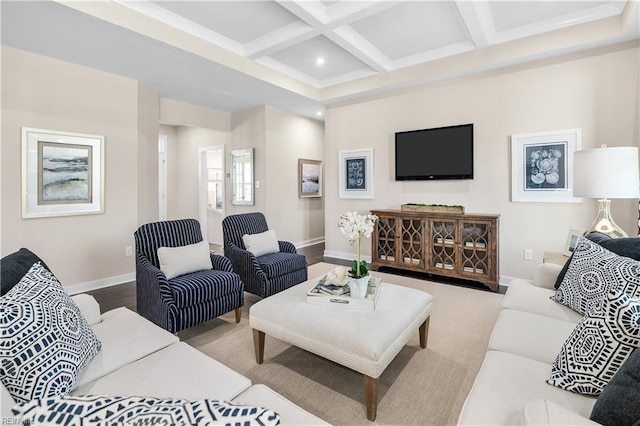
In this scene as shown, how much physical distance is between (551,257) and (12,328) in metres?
3.60

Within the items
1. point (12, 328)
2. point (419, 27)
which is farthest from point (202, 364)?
point (419, 27)

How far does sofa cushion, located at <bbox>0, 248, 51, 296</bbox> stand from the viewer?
4.33ft

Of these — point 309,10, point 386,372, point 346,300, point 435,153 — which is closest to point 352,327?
point 346,300

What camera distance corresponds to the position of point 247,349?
2.34 metres

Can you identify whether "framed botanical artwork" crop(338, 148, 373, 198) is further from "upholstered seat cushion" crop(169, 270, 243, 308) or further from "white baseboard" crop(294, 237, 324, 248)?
"upholstered seat cushion" crop(169, 270, 243, 308)

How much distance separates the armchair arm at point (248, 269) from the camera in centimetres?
312

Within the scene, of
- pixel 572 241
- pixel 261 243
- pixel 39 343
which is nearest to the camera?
pixel 39 343

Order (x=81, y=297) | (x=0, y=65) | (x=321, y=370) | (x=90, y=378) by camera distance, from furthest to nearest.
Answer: (x=0, y=65)
(x=321, y=370)
(x=81, y=297)
(x=90, y=378)

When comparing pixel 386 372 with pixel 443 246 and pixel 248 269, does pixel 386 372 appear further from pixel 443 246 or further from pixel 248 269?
pixel 443 246

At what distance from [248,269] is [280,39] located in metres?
2.56

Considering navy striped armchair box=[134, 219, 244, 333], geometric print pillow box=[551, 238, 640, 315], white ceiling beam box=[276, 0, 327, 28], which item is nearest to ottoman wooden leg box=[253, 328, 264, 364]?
navy striped armchair box=[134, 219, 244, 333]

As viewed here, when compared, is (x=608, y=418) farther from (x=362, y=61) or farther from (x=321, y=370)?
(x=362, y=61)

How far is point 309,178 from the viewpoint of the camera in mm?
6500

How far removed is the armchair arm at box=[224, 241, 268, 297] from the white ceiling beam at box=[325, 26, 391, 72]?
248 centimetres
